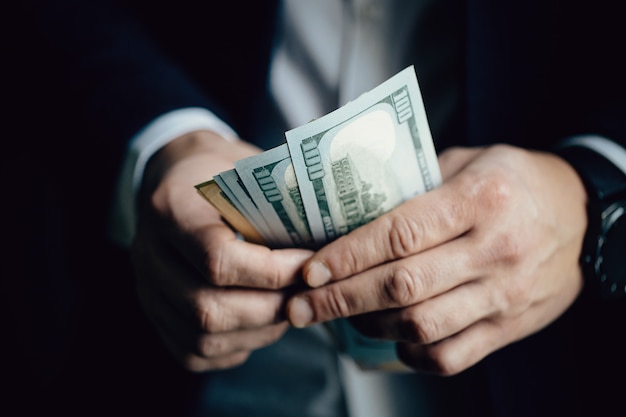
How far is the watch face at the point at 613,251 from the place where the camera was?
687mm

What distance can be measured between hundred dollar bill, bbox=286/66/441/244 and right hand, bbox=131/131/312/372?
75mm

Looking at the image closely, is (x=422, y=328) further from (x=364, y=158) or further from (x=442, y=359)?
(x=364, y=158)

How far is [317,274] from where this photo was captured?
0.57 metres

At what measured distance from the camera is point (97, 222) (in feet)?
→ 4.07

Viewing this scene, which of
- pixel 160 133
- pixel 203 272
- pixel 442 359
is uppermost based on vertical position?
pixel 160 133

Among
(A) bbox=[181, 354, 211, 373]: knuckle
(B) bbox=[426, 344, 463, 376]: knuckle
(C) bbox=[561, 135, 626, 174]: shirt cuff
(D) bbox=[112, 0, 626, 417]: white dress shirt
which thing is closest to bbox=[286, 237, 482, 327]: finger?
(B) bbox=[426, 344, 463, 376]: knuckle

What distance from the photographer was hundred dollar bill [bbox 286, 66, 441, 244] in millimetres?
532

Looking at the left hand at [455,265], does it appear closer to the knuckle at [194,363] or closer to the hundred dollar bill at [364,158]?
the hundred dollar bill at [364,158]

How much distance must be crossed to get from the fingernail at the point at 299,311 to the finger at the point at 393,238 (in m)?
0.04

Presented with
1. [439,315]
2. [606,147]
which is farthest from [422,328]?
[606,147]

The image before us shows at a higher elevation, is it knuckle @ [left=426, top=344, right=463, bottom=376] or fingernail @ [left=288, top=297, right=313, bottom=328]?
fingernail @ [left=288, top=297, right=313, bottom=328]

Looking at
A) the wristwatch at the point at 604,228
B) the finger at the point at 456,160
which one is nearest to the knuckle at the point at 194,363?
the finger at the point at 456,160

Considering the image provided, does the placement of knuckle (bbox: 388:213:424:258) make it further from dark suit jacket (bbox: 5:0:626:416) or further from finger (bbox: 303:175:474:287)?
dark suit jacket (bbox: 5:0:626:416)

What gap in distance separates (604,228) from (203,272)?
590 mm
